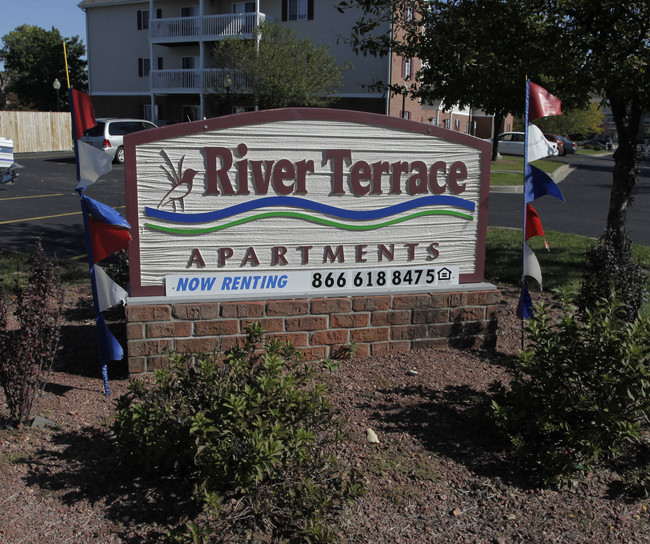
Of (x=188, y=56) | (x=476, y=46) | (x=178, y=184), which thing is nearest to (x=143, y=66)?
(x=188, y=56)

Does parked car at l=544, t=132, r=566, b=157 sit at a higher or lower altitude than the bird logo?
lower

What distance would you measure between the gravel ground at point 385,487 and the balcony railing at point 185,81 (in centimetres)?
3121

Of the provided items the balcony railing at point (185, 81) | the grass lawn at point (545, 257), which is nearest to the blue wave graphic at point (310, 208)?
the grass lawn at point (545, 257)

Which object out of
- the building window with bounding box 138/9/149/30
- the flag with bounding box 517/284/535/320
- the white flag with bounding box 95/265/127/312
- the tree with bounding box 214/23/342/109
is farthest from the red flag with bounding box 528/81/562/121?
the building window with bounding box 138/9/149/30

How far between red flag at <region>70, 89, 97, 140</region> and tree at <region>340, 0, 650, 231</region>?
12.8ft

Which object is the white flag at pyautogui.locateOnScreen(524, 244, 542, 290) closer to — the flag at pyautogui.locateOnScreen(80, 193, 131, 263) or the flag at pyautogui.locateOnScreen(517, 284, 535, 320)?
the flag at pyautogui.locateOnScreen(517, 284, 535, 320)

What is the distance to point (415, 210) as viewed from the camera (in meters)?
5.30

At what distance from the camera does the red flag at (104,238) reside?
4406mm

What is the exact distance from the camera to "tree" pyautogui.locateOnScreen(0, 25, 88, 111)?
171 ft

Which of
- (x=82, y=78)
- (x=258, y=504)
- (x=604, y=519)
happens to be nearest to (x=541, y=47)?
(x=604, y=519)

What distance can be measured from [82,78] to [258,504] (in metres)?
56.2

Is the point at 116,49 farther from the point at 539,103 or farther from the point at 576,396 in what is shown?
the point at 576,396

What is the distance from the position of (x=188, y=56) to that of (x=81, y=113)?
36654mm

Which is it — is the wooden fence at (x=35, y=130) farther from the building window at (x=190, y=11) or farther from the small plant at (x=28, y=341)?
the small plant at (x=28, y=341)
